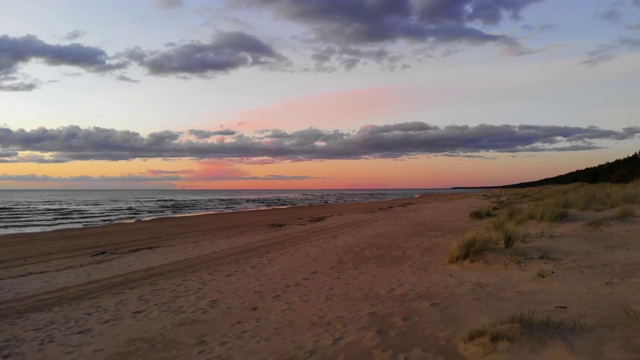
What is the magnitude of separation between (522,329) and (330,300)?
12.0 feet

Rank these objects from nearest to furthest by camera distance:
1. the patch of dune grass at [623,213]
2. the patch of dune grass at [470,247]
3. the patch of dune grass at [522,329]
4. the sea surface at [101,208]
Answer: the patch of dune grass at [522,329]
the patch of dune grass at [470,247]
the patch of dune grass at [623,213]
the sea surface at [101,208]

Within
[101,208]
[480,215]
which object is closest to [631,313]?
[480,215]

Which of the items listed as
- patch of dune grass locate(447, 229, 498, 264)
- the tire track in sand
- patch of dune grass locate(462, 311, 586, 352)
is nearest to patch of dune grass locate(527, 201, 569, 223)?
patch of dune grass locate(447, 229, 498, 264)

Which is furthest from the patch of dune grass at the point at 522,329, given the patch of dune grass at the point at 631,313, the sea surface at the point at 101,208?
the sea surface at the point at 101,208

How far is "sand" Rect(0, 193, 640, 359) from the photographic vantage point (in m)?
5.16

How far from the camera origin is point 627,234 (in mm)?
10469

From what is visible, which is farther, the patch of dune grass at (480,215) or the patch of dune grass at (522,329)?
the patch of dune grass at (480,215)

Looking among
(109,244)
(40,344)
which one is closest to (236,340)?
(40,344)

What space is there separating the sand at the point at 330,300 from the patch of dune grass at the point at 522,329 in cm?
10

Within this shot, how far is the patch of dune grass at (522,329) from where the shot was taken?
4.47 meters

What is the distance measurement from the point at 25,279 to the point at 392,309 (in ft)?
33.8

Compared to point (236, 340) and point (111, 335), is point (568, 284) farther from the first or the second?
point (111, 335)

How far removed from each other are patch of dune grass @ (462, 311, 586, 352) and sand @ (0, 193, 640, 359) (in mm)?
102

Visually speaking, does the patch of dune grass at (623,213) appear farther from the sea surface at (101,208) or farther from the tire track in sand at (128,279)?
the sea surface at (101,208)
